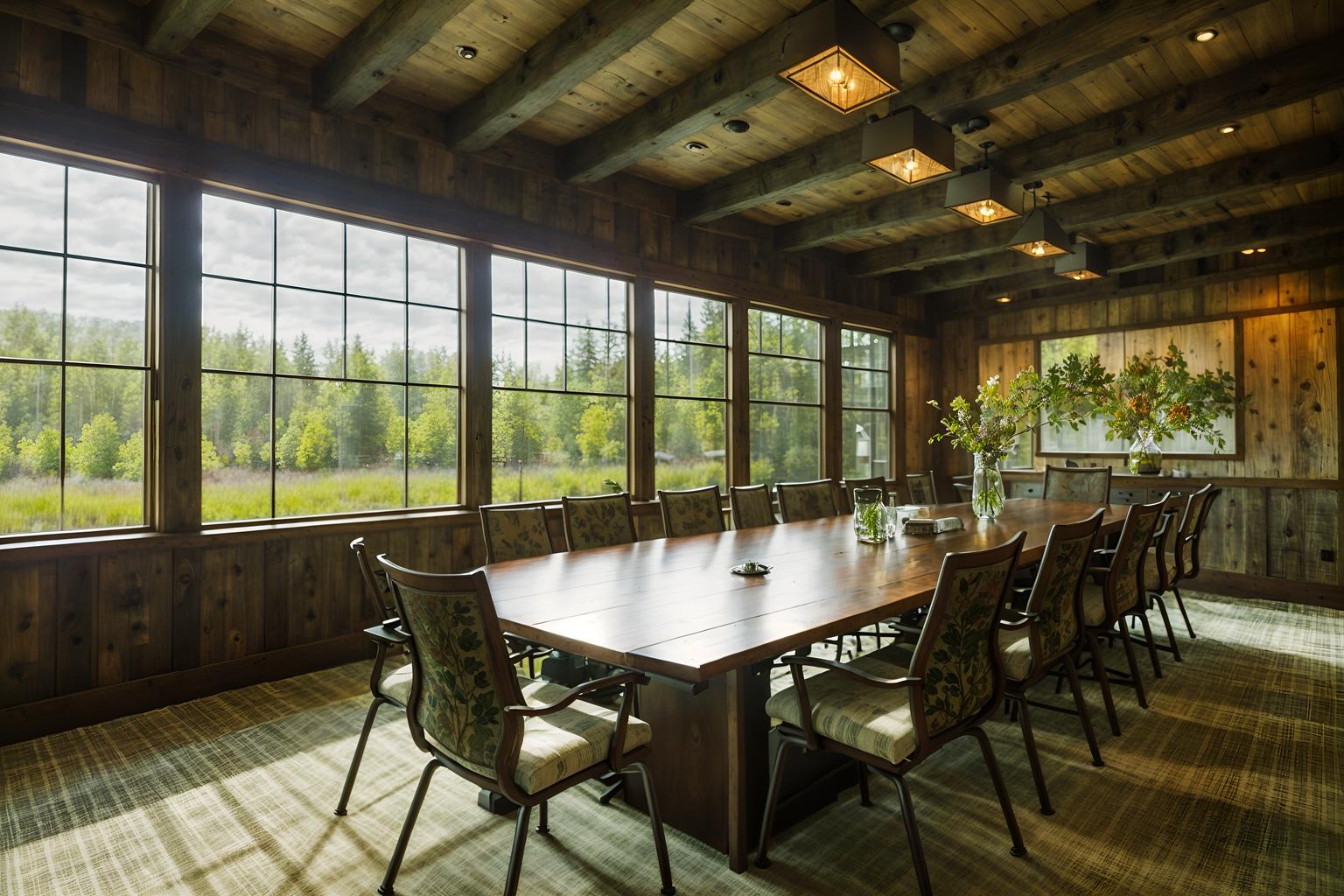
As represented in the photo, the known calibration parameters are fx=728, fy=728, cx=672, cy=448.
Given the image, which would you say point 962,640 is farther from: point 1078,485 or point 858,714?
point 1078,485

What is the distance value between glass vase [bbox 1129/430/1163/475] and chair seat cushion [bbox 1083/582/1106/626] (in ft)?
10.5

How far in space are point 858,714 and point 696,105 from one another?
2948mm

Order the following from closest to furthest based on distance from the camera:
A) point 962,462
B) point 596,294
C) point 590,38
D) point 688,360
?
1. point 590,38
2. point 596,294
3. point 688,360
4. point 962,462

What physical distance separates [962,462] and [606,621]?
22.0 ft

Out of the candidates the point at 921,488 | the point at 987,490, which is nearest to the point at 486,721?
the point at 987,490

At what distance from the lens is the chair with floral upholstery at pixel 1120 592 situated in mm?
2967

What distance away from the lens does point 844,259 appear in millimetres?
6848

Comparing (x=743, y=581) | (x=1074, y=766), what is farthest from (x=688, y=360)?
(x=1074, y=766)

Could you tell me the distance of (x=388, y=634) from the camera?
2148mm

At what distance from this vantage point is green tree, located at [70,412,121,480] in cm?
315

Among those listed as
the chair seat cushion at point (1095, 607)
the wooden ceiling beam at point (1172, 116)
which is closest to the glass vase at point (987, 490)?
the chair seat cushion at point (1095, 607)

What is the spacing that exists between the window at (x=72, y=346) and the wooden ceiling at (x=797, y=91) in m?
0.77

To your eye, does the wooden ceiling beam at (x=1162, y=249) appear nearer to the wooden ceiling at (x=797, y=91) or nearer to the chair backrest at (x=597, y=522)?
the wooden ceiling at (x=797, y=91)

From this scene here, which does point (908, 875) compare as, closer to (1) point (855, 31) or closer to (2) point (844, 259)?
(1) point (855, 31)
